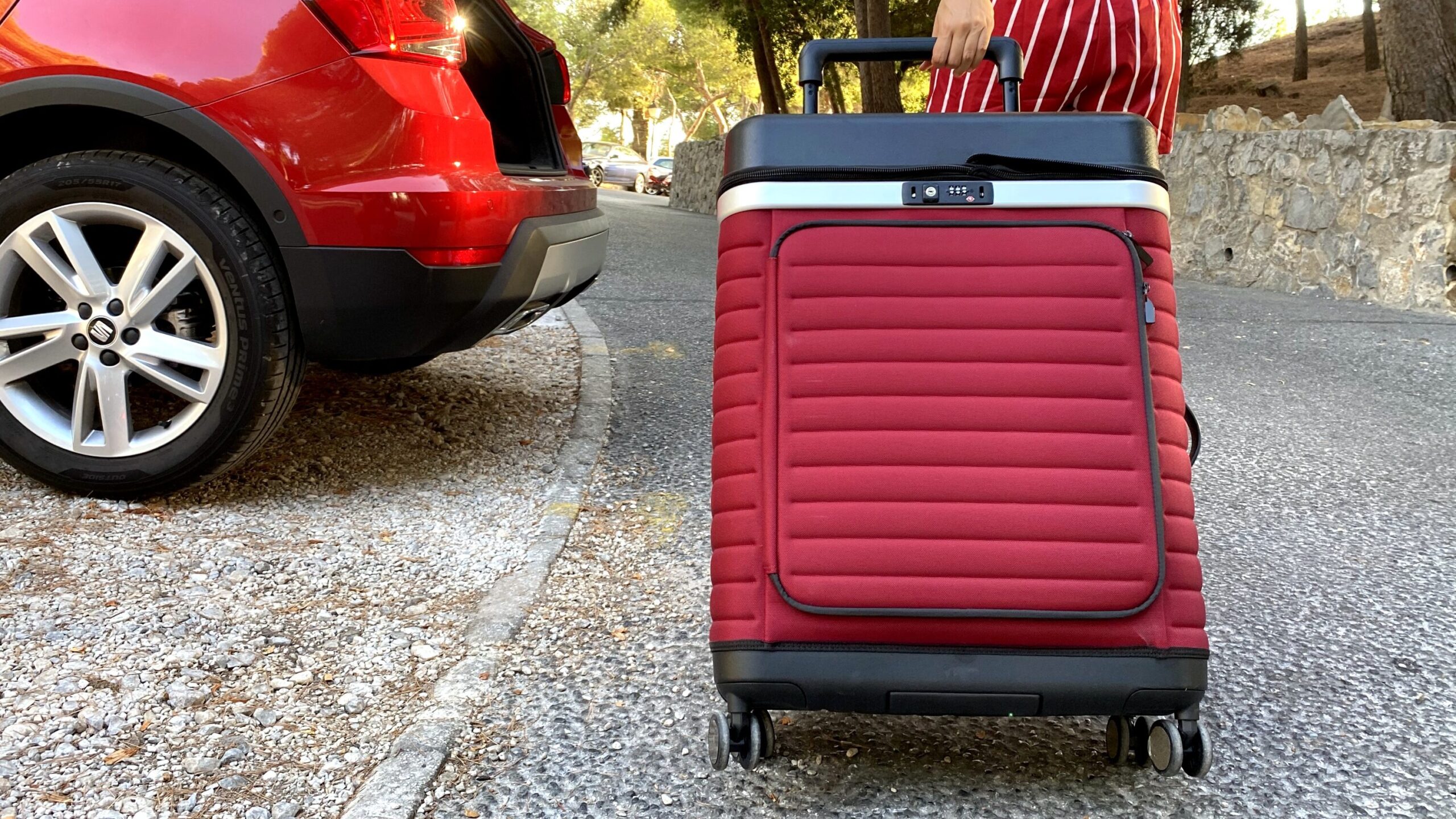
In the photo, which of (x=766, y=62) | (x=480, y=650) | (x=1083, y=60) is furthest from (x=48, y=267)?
(x=766, y=62)

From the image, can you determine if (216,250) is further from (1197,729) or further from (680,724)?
(1197,729)

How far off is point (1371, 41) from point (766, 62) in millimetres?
9828

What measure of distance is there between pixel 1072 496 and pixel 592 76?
48720 millimetres

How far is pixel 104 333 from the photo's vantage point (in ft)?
9.45

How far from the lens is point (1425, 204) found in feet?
23.7

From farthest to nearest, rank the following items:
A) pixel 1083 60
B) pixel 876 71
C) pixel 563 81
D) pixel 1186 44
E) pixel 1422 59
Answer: pixel 1186 44 < pixel 876 71 < pixel 1422 59 < pixel 563 81 < pixel 1083 60

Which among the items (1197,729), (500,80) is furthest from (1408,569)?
(500,80)

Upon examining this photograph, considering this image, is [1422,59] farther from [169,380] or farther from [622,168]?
[622,168]

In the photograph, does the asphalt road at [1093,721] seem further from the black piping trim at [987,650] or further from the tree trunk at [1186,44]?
the tree trunk at [1186,44]

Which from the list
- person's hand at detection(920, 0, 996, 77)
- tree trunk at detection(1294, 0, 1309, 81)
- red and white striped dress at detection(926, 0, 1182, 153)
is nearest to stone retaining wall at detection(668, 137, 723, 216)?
tree trunk at detection(1294, 0, 1309, 81)

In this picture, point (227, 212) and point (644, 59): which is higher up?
point (644, 59)

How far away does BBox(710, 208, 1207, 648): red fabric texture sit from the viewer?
169 cm

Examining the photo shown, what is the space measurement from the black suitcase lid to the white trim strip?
0.01 meters

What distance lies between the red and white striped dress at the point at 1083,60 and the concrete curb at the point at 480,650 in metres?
A: 1.36
